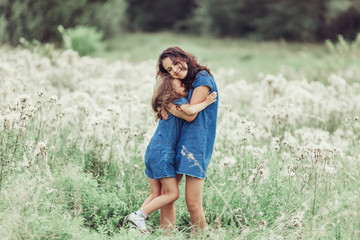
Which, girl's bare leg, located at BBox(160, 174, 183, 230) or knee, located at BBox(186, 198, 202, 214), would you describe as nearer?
knee, located at BBox(186, 198, 202, 214)

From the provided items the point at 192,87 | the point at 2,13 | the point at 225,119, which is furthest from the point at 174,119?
the point at 2,13

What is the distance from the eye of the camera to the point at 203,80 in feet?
11.6

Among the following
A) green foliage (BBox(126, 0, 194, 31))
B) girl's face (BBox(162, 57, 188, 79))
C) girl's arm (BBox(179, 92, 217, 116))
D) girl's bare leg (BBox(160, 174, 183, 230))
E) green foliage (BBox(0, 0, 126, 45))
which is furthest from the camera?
green foliage (BBox(126, 0, 194, 31))

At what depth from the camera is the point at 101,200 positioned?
3.96 meters

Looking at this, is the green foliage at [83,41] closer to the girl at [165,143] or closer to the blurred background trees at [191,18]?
the blurred background trees at [191,18]

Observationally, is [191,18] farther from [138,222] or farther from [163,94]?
[138,222]

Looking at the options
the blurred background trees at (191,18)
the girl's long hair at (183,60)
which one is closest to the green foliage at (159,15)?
the blurred background trees at (191,18)

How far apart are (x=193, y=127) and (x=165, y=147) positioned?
0.29 metres

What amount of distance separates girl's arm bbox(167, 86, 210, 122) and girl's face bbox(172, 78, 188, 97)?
11 centimetres

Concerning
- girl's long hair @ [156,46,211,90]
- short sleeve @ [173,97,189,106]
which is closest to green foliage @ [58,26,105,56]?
girl's long hair @ [156,46,211,90]

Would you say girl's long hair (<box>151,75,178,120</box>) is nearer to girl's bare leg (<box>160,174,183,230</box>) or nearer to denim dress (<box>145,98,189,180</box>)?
denim dress (<box>145,98,189,180</box>)

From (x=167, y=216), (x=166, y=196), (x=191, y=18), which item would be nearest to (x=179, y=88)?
(x=166, y=196)

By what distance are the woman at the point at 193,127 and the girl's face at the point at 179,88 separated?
39mm

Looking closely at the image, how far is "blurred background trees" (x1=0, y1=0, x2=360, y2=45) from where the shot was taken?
1720 centimetres
